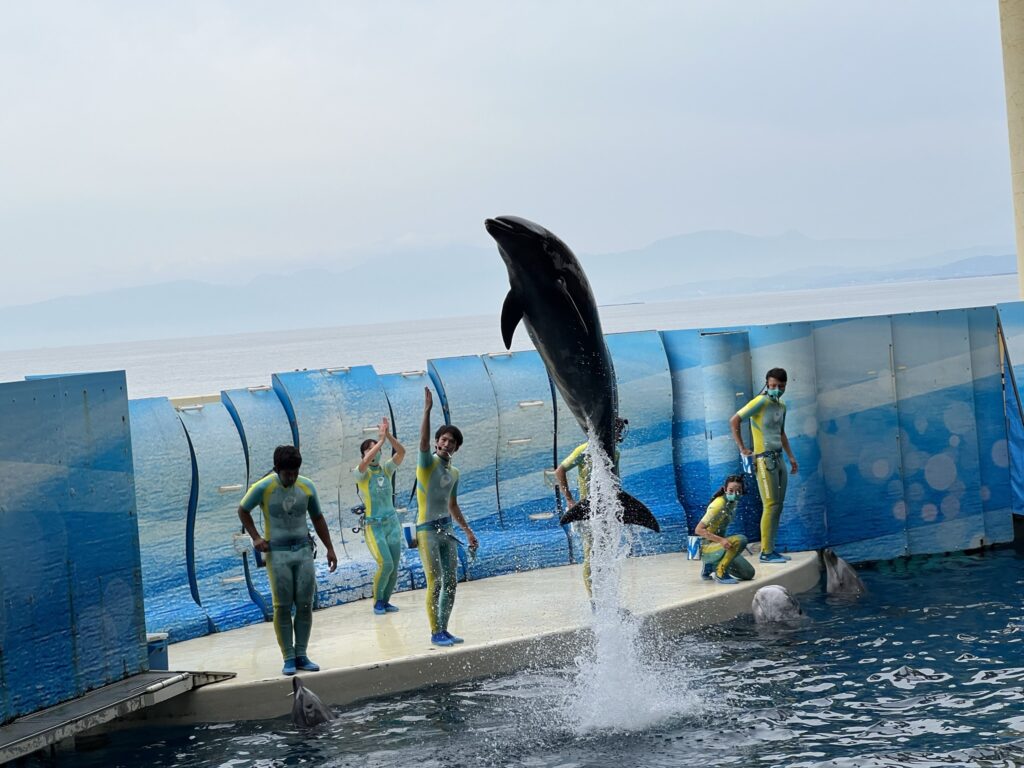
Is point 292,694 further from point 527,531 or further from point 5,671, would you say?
point 527,531

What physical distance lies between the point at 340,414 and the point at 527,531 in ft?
7.04

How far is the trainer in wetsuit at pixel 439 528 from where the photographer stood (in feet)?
28.0

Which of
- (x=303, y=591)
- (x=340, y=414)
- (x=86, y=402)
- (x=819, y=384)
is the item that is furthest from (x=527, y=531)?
(x=86, y=402)

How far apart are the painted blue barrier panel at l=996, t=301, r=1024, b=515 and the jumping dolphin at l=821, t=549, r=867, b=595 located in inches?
104

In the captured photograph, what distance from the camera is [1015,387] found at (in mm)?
11805

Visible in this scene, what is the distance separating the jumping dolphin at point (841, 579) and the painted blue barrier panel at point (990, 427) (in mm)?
2152

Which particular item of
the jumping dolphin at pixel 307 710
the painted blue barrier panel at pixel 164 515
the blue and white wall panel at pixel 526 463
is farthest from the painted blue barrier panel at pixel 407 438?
the jumping dolphin at pixel 307 710

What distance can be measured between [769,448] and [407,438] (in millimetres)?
3077

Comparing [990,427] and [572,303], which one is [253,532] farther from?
[990,427]

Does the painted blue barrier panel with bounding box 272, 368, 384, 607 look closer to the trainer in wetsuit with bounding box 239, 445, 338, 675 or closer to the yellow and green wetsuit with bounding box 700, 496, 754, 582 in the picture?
the trainer in wetsuit with bounding box 239, 445, 338, 675

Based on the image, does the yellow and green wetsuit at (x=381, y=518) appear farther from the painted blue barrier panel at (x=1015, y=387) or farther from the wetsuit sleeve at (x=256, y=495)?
the painted blue barrier panel at (x=1015, y=387)

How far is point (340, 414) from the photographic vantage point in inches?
410

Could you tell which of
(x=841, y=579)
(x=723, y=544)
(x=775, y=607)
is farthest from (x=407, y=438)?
(x=841, y=579)

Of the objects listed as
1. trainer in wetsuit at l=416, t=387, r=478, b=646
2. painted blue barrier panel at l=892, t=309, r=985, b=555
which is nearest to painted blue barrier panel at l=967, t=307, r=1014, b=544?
painted blue barrier panel at l=892, t=309, r=985, b=555
